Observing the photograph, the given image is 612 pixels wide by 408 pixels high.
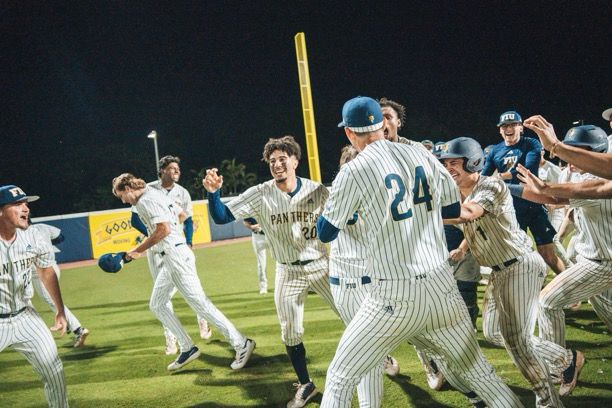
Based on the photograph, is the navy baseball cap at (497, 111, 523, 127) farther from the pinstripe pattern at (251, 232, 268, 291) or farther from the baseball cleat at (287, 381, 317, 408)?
Answer: the pinstripe pattern at (251, 232, 268, 291)

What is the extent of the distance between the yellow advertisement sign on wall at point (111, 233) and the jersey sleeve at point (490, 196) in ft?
51.2

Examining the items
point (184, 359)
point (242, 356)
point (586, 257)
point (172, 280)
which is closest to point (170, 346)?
point (184, 359)

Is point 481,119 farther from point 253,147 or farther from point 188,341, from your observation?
point 188,341

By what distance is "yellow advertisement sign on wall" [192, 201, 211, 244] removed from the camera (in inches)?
723

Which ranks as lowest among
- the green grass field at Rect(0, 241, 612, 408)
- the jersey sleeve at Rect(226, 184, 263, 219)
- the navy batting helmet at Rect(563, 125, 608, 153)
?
the green grass field at Rect(0, 241, 612, 408)

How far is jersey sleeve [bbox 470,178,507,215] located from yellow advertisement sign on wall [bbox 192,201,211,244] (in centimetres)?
1606

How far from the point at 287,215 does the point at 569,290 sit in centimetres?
241

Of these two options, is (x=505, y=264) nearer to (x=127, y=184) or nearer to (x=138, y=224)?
(x=127, y=184)

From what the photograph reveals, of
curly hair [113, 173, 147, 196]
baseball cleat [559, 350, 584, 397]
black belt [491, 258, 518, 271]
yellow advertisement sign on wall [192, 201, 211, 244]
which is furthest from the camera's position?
yellow advertisement sign on wall [192, 201, 211, 244]

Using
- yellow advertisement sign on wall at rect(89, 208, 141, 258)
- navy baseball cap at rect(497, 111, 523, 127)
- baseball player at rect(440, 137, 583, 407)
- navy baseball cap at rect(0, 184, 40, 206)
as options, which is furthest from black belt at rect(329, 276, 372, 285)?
yellow advertisement sign on wall at rect(89, 208, 141, 258)

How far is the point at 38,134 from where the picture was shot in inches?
2066

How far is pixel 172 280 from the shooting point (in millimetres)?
5375

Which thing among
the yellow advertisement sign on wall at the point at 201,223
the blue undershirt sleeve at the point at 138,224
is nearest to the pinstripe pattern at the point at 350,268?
the blue undershirt sleeve at the point at 138,224

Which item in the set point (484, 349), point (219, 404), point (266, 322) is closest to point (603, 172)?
point (484, 349)
